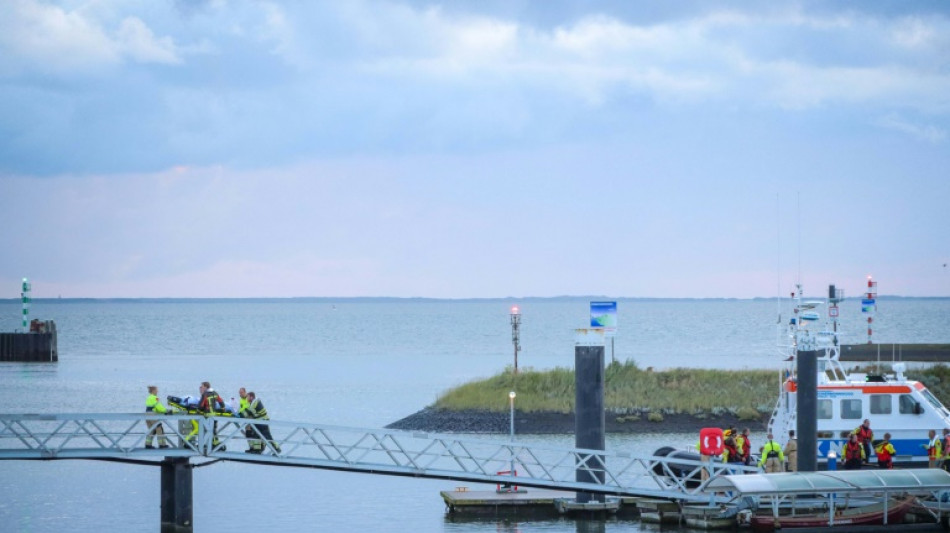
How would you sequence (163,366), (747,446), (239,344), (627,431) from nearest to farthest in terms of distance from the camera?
(747,446) → (627,431) → (163,366) → (239,344)

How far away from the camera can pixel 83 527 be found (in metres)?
35.7

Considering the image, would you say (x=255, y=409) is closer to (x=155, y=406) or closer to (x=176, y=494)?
(x=155, y=406)

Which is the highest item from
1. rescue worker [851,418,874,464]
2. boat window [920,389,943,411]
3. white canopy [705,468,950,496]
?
boat window [920,389,943,411]

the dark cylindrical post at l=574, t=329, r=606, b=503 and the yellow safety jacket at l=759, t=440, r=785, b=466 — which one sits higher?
the dark cylindrical post at l=574, t=329, r=606, b=503

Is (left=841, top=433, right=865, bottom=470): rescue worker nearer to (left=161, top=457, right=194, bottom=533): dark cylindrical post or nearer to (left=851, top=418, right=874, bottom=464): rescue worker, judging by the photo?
(left=851, top=418, right=874, bottom=464): rescue worker

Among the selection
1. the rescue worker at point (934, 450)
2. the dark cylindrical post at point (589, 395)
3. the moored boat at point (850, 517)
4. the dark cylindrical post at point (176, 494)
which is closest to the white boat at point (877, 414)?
the rescue worker at point (934, 450)

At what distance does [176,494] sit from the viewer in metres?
30.8

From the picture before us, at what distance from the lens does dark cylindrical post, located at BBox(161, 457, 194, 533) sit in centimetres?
3056

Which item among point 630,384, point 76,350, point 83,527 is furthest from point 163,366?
point 83,527

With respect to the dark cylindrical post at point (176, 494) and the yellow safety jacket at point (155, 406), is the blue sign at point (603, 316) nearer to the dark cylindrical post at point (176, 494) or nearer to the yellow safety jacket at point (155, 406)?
the dark cylindrical post at point (176, 494)

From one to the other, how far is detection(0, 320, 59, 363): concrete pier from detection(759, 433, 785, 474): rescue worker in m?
98.0

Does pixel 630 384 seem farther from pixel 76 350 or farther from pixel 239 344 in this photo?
pixel 239 344

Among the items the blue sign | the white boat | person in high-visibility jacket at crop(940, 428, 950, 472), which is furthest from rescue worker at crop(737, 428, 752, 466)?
person in high-visibility jacket at crop(940, 428, 950, 472)

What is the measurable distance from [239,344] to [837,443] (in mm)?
139545
